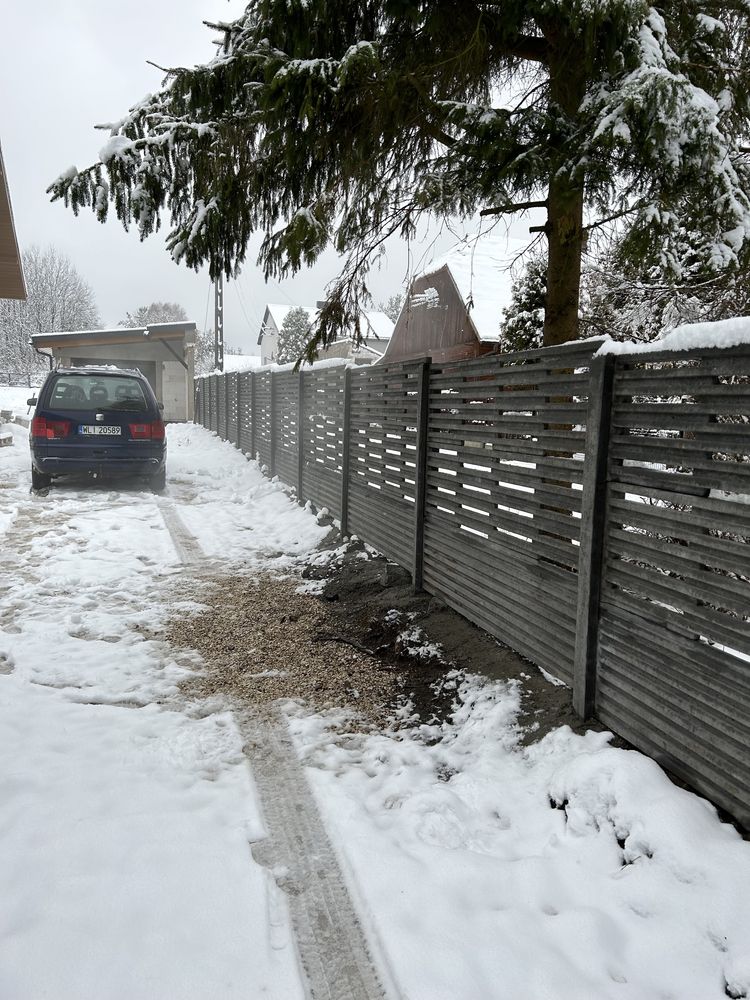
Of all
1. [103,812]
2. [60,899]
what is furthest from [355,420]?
[60,899]

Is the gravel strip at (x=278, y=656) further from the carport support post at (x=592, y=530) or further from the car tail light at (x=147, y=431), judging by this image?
the car tail light at (x=147, y=431)

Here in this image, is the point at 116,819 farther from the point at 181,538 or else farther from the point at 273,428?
the point at 273,428

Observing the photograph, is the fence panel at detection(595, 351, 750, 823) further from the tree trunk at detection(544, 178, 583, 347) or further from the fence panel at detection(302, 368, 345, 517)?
the fence panel at detection(302, 368, 345, 517)

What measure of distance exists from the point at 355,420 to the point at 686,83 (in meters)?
4.25

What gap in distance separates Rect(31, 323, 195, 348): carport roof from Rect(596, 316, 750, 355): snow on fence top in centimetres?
2527

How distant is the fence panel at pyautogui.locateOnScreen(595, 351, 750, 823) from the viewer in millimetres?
2391

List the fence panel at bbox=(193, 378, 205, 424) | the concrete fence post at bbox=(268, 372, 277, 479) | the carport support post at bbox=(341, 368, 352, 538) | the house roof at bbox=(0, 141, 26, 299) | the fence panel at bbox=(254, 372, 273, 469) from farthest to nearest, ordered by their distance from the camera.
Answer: the fence panel at bbox=(193, 378, 205, 424)
the fence panel at bbox=(254, 372, 273, 469)
the concrete fence post at bbox=(268, 372, 277, 479)
the house roof at bbox=(0, 141, 26, 299)
the carport support post at bbox=(341, 368, 352, 538)

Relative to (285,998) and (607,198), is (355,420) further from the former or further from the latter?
(285,998)

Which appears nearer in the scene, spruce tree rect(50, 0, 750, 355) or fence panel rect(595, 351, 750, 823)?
fence panel rect(595, 351, 750, 823)

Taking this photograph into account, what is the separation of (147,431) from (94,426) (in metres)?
0.74

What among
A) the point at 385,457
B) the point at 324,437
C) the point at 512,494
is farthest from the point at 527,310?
the point at 512,494

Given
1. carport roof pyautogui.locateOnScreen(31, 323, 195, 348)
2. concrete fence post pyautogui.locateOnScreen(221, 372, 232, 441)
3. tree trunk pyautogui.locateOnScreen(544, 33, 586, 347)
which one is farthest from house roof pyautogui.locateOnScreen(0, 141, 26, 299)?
carport roof pyautogui.locateOnScreen(31, 323, 195, 348)

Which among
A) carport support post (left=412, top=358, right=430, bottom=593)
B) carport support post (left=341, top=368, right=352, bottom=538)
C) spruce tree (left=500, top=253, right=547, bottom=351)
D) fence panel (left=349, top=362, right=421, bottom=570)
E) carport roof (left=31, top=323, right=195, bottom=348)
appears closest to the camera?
carport support post (left=412, top=358, right=430, bottom=593)

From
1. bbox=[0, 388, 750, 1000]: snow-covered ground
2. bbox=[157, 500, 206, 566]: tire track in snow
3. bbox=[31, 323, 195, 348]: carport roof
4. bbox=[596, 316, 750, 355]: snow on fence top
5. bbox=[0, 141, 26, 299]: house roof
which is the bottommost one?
bbox=[0, 388, 750, 1000]: snow-covered ground
